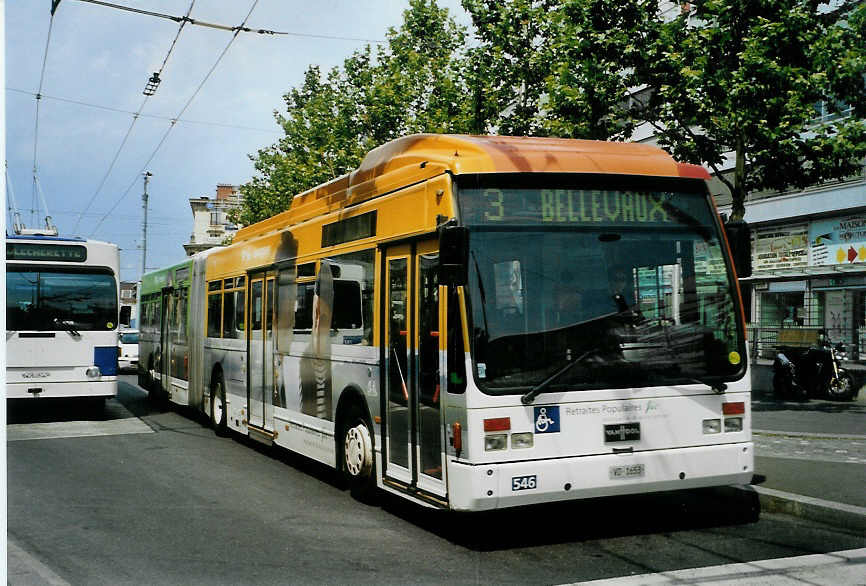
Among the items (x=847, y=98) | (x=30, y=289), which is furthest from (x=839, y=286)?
(x=30, y=289)

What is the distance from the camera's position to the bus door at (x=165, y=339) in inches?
699

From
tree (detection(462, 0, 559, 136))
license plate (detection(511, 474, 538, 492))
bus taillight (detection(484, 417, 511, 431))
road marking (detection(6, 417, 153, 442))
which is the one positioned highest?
tree (detection(462, 0, 559, 136))

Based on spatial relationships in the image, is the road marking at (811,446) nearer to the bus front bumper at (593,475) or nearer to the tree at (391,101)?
the bus front bumper at (593,475)

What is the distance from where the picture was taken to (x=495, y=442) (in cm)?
629

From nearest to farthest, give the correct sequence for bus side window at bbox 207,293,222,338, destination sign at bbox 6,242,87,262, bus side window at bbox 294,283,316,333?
1. bus side window at bbox 294,283,316,333
2. bus side window at bbox 207,293,222,338
3. destination sign at bbox 6,242,87,262

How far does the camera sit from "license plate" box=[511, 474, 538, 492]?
628 cm

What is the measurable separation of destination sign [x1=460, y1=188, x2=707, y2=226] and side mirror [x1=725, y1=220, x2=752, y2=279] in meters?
0.39

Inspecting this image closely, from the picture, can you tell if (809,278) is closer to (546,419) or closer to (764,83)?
(764,83)

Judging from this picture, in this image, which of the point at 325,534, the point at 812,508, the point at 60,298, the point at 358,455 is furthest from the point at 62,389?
the point at 812,508

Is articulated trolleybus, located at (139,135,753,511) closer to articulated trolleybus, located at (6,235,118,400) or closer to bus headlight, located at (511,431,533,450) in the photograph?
bus headlight, located at (511,431,533,450)

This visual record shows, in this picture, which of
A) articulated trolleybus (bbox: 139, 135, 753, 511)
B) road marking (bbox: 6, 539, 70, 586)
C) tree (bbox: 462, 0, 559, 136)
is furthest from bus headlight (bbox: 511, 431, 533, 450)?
tree (bbox: 462, 0, 559, 136)

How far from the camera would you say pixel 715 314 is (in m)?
6.96

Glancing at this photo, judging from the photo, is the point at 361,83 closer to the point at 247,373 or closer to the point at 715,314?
the point at 247,373

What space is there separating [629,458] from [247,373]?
6.84 m
